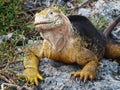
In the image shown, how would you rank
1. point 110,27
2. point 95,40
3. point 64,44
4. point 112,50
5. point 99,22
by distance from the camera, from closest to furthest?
point 64,44, point 95,40, point 112,50, point 110,27, point 99,22

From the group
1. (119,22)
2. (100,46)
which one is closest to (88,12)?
(119,22)

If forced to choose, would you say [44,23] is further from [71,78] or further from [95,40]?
[95,40]

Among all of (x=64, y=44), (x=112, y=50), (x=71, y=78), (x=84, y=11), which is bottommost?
(x=112, y=50)

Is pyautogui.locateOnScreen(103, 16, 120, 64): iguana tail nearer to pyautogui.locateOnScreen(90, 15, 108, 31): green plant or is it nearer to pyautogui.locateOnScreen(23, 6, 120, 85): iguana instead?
pyautogui.locateOnScreen(23, 6, 120, 85): iguana

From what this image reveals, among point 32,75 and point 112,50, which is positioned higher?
point 32,75

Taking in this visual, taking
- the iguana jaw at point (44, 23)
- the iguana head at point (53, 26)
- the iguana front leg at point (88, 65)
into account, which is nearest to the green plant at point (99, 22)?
the iguana front leg at point (88, 65)

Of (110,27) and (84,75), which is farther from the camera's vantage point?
(110,27)

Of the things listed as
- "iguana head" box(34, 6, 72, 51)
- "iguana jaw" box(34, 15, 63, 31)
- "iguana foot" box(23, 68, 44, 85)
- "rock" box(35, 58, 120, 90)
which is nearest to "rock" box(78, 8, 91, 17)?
"rock" box(35, 58, 120, 90)

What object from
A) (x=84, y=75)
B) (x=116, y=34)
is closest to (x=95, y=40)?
(x=84, y=75)

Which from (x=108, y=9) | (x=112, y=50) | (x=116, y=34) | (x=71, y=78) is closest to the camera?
(x=71, y=78)
